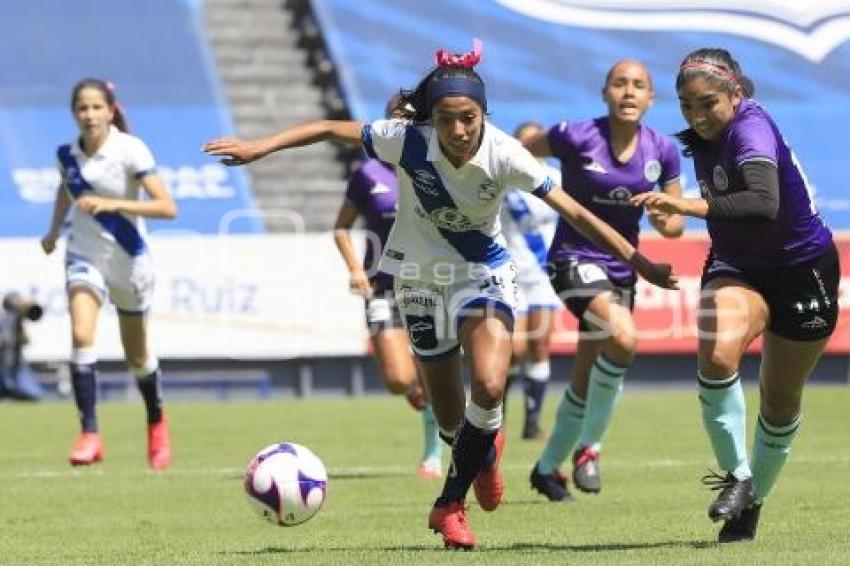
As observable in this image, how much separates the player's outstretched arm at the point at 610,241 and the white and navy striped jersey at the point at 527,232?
7715 millimetres

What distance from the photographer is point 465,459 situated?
7926 mm

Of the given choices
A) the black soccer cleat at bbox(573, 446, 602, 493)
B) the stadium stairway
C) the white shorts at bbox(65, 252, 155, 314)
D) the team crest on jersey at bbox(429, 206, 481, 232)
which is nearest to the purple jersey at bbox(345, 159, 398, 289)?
the white shorts at bbox(65, 252, 155, 314)

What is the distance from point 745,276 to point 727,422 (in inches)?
23.4

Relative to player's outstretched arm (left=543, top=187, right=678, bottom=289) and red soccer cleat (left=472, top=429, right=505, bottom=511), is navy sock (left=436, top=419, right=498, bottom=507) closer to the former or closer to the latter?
red soccer cleat (left=472, top=429, right=505, bottom=511)

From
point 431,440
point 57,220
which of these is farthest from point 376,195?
point 57,220

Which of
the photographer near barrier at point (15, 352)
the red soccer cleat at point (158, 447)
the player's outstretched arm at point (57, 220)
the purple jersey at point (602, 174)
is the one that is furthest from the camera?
the photographer near barrier at point (15, 352)

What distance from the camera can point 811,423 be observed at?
53.9ft

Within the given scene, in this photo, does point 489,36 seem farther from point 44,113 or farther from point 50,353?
point 50,353

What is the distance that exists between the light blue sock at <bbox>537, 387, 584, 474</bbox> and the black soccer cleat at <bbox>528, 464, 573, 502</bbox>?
Result: 0.03 metres

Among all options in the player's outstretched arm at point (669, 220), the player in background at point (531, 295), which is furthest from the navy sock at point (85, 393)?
the player's outstretched arm at point (669, 220)

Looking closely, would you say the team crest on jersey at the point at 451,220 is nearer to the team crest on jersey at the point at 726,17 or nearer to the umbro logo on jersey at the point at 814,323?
the umbro logo on jersey at the point at 814,323

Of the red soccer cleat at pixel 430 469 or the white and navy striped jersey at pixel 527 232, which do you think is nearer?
the red soccer cleat at pixel 430 469

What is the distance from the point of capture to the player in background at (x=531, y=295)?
15461 millimetres

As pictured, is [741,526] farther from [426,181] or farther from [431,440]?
→ [431,440]
